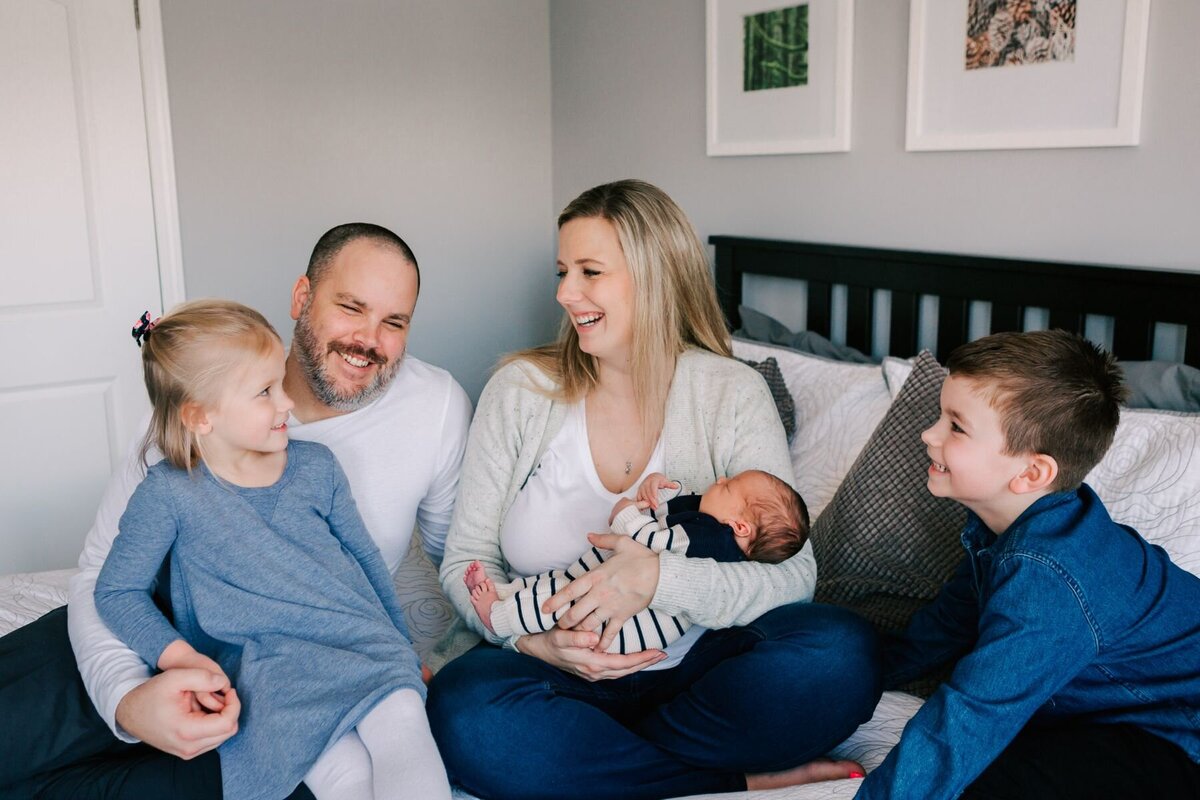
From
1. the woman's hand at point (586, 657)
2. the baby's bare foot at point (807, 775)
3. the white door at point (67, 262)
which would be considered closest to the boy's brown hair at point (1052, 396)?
the baby's bare foot at point (807, 775)

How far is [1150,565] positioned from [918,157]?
46.1 inches

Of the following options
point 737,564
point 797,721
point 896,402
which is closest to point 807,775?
point 797,721

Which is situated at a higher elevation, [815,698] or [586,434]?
[586,434]

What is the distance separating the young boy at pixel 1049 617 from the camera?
48.6 inches

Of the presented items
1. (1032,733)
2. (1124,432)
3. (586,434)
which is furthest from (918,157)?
(1032,733)

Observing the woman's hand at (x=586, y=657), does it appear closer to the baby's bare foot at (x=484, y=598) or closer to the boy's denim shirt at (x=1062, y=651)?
the baby's bare foot at (x=484, y=598)

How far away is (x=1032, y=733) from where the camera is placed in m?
1.32

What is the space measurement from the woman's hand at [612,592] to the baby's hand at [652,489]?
0.42ft

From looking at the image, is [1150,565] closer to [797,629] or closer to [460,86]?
[797,629]

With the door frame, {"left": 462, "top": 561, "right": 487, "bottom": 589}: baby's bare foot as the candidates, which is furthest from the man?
the door frame

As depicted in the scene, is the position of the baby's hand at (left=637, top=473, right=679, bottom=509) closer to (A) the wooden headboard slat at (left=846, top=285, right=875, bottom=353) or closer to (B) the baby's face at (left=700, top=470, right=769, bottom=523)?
(B) the baby's face at (left=700, top=470, right=769, bottom=523)

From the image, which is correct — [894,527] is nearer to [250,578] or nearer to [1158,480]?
[1158,480]

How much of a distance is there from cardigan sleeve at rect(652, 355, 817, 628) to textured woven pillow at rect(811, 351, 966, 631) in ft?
0.44

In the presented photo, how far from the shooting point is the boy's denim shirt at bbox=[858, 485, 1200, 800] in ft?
4.01
